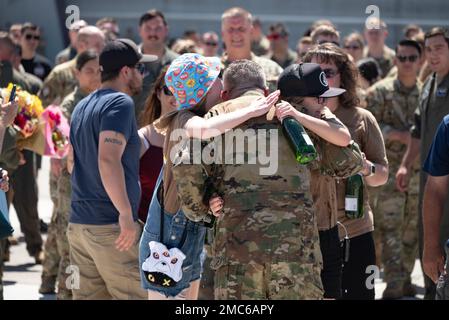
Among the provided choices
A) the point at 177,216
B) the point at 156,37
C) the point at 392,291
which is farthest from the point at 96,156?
the point at 392,291

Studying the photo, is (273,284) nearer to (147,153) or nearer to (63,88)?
(147,153)

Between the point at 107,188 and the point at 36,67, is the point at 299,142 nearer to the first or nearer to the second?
the point at 107,188

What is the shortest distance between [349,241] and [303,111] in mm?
1255

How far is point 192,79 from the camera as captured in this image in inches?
197

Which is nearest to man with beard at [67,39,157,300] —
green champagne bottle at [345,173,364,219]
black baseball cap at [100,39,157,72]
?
black baseball cap at [100,39,157,72]

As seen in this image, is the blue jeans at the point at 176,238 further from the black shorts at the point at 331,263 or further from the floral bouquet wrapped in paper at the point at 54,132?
the floral bouquet wrapped in paper at the point at 54,132

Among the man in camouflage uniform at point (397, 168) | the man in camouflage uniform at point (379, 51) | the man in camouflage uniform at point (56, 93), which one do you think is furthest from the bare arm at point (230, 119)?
the man in camouflage uniform at point (379, 51)

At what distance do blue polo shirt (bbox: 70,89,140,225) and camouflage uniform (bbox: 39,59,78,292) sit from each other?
2.42 meters

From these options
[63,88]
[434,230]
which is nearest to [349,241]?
[434,230]

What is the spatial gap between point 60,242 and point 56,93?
6.57 feet

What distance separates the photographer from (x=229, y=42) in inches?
318

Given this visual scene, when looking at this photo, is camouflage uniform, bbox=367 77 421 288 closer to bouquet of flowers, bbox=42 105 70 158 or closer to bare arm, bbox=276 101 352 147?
bouquet of flowers, bbox=42 105 70 158

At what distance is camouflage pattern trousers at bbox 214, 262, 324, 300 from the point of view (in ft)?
14.6

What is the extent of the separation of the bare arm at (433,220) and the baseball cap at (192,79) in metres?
1.28
